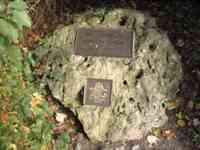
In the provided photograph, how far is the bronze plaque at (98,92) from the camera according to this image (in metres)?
4.68

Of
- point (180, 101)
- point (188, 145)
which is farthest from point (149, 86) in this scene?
point (188, 145)

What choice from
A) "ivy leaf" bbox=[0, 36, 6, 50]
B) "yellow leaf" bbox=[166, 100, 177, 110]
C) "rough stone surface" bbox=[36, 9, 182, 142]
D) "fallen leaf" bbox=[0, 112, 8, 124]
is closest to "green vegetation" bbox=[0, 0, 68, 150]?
"fallen leaf" bbox=[0, 112, 8, 124]

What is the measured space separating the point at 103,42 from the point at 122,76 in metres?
0.50

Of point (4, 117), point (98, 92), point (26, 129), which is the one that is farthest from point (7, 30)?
point (98, 92)

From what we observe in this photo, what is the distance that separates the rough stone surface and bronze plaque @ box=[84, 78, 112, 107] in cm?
5

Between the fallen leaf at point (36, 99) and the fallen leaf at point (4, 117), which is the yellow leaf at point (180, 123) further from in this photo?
the fallen leaf at point (4, 117)

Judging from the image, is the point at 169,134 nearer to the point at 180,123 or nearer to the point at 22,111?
the point at 180,123

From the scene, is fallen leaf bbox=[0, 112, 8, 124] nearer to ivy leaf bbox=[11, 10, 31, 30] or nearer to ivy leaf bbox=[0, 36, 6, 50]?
ivy leaf bbox=[0, 36, 6, 50]

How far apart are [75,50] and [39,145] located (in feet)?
3.89

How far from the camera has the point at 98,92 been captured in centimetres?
474

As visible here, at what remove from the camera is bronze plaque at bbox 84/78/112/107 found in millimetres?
4680

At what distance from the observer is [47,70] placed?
16.1ft

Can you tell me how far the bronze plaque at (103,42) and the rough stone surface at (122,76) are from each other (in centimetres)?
7

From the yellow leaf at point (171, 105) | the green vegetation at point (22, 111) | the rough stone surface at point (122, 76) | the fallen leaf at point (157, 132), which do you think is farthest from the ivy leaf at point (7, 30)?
the yellow leaf at point (171, 105)
